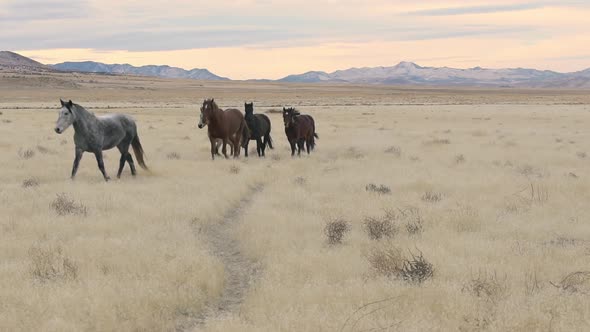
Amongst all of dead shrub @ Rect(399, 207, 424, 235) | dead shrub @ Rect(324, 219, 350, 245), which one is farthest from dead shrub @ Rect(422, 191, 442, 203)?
dead shrub @ Rect(324, 219, 350, 245)

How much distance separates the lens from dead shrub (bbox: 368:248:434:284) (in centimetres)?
703

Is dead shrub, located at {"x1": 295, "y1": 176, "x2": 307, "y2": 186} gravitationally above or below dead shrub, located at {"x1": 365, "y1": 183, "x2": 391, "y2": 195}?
below

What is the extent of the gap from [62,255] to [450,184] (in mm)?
9272

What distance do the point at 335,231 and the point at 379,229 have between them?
2.39 ft

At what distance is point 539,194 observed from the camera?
12672 mm

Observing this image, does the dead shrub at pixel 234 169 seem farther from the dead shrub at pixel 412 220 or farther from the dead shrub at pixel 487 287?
the dead shrub at pixel 487 287

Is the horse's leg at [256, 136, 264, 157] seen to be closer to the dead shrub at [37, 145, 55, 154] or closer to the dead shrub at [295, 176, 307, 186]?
the dead shrub at [295, 176, 307, 186]

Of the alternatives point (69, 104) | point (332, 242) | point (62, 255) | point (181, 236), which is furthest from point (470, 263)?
point (69, 104)

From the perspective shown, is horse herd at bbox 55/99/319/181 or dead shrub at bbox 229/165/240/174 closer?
horse herd at bbox 55/99/319/181

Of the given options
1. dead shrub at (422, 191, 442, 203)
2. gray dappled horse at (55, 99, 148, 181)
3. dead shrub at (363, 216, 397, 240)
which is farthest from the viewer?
gray dappled horse at (55, 99, 148, 181)

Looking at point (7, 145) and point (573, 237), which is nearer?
point (573, 237)

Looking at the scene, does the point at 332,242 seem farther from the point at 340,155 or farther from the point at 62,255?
the point at 340,155

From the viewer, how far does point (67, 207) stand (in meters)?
10.6

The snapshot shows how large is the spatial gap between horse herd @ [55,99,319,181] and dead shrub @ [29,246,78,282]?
6305mm
